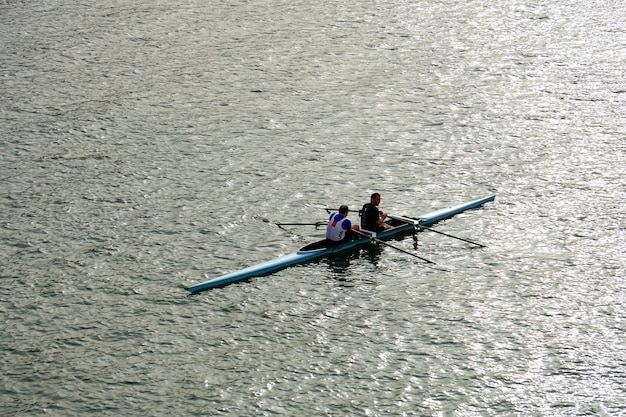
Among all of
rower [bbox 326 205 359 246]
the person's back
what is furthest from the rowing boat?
the person's back

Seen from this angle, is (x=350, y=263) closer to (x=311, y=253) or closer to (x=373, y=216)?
(x=311, y=253)

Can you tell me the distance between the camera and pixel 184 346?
2452 centimetres

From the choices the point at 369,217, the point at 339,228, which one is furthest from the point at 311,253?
the point at 369,217

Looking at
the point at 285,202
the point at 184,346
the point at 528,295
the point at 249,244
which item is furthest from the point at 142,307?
the point at 528,295

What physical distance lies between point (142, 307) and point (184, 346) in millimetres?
2366

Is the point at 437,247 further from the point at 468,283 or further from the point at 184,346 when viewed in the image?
the point at 184,346

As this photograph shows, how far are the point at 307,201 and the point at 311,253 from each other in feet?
14.2

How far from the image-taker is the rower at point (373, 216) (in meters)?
28.9

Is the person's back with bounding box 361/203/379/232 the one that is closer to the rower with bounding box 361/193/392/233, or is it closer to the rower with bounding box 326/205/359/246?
the rower with bounding box 361/193/392/233

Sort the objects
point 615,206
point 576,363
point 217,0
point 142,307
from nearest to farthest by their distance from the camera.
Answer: point 576,363, point 142,307, point 615,206, point 217,0

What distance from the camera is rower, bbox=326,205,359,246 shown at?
2822 centimetres

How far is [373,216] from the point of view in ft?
95.2

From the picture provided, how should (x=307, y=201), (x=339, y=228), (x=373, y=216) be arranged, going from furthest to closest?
1. (x=307, y=201)
2. (x=373, y=216)
3. (x=339, y=228)

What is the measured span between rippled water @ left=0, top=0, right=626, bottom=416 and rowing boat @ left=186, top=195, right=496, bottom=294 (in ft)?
1.18
